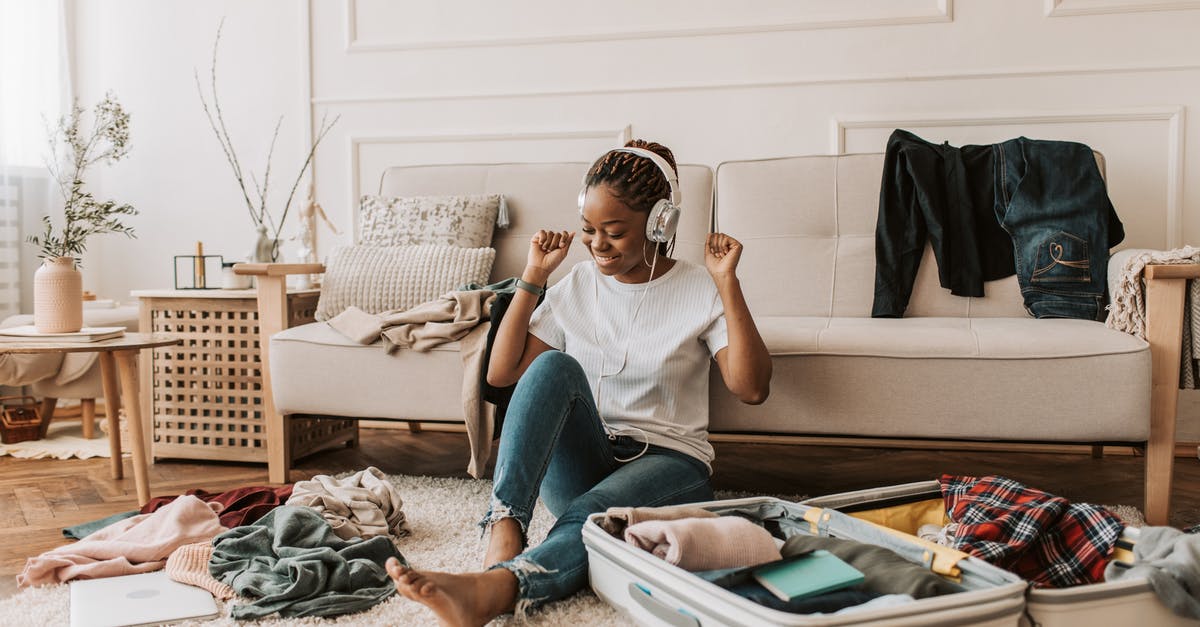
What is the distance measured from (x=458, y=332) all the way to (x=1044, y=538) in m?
1.30

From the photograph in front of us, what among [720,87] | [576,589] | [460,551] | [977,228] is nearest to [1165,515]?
[977,228]

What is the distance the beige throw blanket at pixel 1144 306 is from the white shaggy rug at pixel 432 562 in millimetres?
1321

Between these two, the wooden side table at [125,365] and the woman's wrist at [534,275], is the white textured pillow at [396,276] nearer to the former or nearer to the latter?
the wooden side table at [125,365]

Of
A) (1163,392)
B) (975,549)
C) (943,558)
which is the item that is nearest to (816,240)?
(1163,392)

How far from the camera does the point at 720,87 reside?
10.2 ft

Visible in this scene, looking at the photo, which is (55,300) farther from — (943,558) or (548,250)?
(943,558)

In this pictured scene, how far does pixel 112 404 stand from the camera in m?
2.35

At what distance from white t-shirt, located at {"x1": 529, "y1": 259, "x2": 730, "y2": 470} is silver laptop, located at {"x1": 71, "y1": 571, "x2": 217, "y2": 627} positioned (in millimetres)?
731

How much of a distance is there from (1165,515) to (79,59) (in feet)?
12.8

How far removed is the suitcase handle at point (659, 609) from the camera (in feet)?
3.76

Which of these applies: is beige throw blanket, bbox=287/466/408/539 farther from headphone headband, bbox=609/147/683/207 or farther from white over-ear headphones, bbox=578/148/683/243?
headphone headband, bbox=609/147/683/207

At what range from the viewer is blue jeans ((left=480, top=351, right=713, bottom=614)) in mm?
1387

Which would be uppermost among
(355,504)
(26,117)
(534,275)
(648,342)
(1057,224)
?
(26,117)

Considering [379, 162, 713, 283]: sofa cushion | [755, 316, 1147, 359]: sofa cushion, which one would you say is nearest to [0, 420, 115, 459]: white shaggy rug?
[379, 162, 713, 283]: sofa cushion
